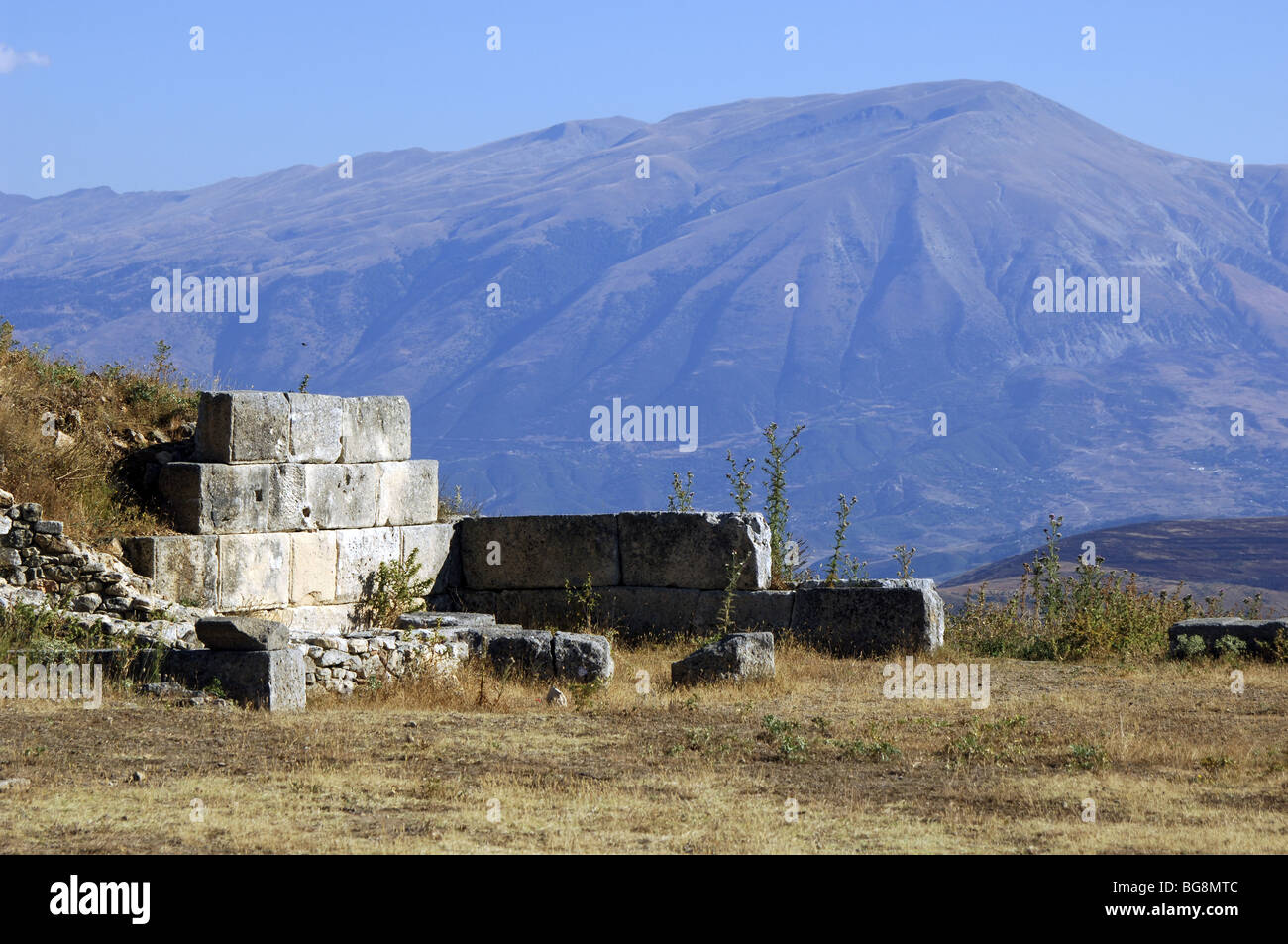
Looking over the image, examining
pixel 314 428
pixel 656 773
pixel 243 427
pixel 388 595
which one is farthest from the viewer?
pixel 388 595

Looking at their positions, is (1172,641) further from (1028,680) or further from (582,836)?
(582,836)

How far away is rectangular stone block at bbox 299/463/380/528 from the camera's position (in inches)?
552

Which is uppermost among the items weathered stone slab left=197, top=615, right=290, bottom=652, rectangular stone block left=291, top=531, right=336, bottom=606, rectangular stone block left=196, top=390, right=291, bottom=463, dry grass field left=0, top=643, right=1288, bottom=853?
rectangular stone block left=196, top=390, right=291, bottom=463

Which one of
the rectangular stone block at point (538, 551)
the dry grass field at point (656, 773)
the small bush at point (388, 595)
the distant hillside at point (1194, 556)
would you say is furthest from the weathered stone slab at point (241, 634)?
the distant hillside at point (1194, 556)

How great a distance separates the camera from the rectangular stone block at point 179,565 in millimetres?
12625

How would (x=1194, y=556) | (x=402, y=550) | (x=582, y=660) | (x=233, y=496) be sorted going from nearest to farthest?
(x=582, y=660), (x=233, y=496), (x=402, y=550), (x=1194, y=556)

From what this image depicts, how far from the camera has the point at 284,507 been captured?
45.1 ft

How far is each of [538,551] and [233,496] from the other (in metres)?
3.55

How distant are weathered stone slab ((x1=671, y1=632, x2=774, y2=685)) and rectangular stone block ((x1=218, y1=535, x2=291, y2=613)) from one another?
12.4 ft

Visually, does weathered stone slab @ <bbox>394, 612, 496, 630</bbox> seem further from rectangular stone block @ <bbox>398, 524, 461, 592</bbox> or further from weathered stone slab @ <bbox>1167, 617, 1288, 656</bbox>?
weathered stone slab @ <bbox>1167, 617, 1288, 656</bbox>

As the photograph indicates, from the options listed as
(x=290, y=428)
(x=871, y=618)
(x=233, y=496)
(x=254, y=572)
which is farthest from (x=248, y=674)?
(x=871, y=618)

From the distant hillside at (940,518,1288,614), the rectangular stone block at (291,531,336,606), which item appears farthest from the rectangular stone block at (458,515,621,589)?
the distant hillside at (940,518,1288,614)

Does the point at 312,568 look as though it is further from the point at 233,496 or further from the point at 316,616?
the point at 233,496
